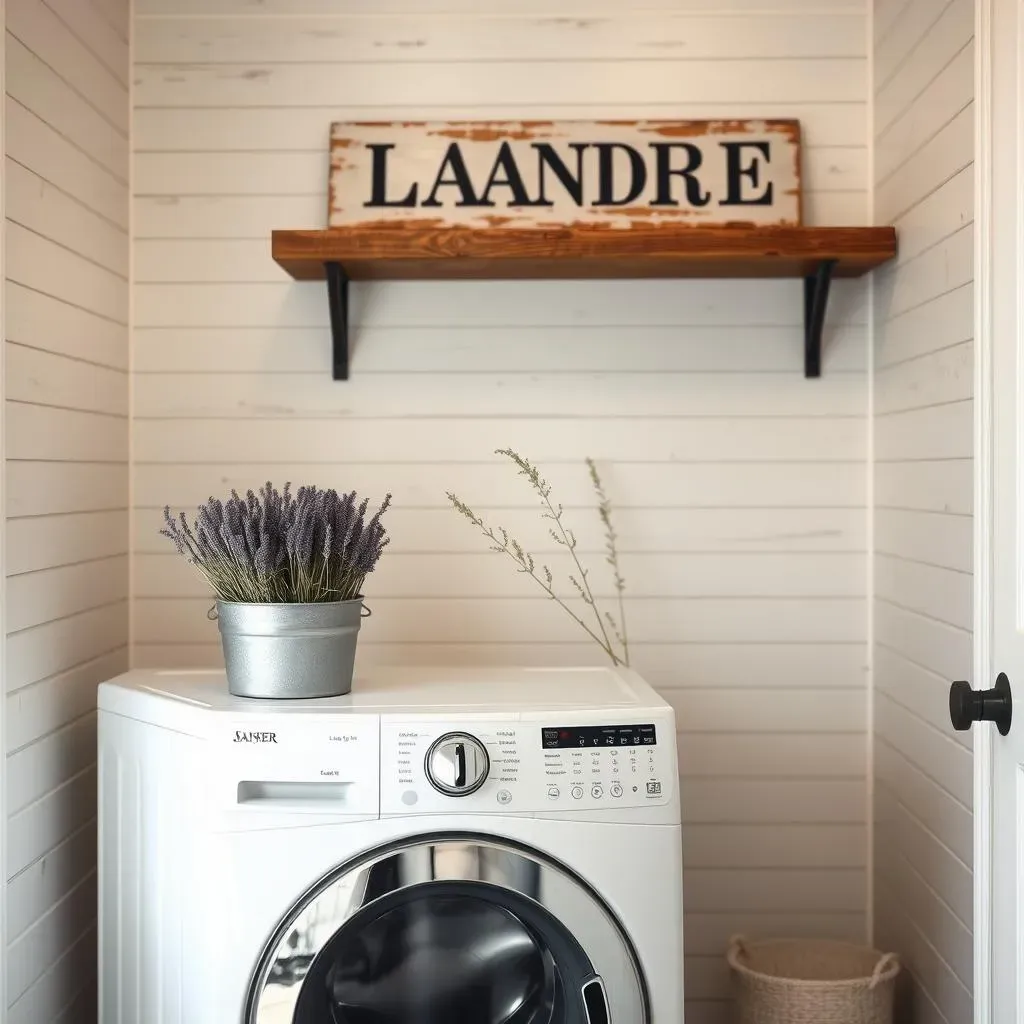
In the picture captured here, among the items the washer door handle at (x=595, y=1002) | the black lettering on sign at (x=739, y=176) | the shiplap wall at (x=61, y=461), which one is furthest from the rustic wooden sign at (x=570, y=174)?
the washer door handle at (x=595, y=1002)

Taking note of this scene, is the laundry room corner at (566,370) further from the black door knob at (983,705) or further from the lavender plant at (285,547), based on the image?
the black door knob at (983,705)

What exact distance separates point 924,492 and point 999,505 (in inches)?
15.2

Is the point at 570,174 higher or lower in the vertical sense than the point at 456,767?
higher

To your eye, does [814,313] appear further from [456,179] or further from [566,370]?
[456,179]

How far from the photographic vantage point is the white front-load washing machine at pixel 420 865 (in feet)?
5.14

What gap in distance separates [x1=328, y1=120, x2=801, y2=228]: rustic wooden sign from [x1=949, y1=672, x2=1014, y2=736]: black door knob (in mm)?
1053

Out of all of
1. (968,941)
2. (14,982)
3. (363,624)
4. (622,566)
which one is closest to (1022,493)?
(968,941)

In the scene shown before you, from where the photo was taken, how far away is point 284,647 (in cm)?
171

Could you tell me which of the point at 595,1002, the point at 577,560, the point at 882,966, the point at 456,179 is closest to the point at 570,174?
the point at 456,179

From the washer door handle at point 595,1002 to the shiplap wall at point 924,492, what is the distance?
0.59 metres

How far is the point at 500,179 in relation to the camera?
218 centimetres

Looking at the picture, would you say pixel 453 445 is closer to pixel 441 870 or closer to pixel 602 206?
pixel 602 206

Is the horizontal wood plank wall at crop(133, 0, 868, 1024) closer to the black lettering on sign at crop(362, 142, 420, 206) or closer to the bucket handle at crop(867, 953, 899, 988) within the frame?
the black lettering on sign at crop(362, 142, 420, 206)

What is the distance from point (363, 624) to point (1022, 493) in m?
1.26
